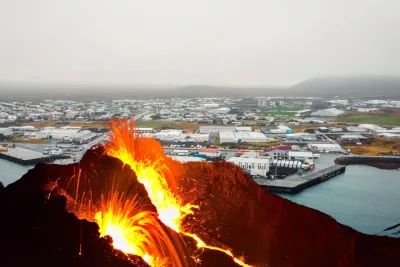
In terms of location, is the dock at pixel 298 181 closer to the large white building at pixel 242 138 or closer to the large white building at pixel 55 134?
the large white building at pixel 242 138

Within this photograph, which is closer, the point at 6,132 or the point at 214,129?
the point at 6,132

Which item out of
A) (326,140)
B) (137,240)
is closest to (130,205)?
(137,240)

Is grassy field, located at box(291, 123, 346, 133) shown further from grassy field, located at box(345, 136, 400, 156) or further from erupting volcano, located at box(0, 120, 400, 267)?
erupting volcano, located at box(0, 120, 400, 267)

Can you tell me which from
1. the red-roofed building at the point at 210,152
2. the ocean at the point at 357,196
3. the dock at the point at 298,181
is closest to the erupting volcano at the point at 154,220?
the ocean at the point at 357,196

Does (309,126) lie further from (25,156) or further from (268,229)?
→ (268,229)

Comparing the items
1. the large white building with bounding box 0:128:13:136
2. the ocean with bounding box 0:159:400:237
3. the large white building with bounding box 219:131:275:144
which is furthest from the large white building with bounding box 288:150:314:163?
the large white building with bounding box 0:128:13:136

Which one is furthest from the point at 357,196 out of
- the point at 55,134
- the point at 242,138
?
the point at 55,134
